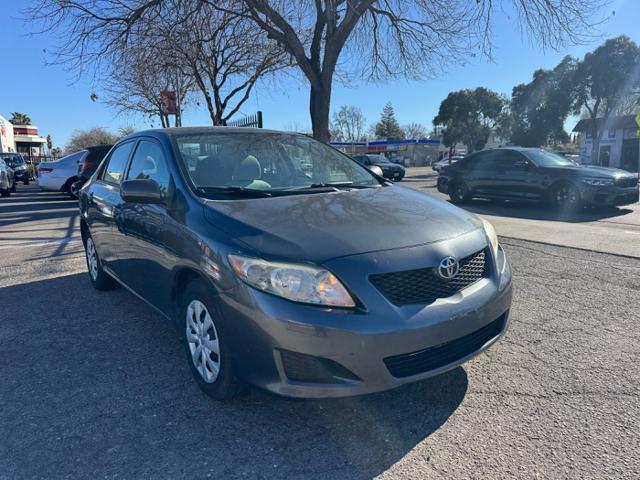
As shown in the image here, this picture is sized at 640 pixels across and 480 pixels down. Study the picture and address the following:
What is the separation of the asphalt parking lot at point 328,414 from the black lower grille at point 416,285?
28.6 inches

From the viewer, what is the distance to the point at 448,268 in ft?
8.04

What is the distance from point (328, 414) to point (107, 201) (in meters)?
3.00

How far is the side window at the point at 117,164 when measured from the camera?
13.9 feet

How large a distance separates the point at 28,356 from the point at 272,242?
244cm

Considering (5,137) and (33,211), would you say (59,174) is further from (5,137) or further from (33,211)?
(5,137)

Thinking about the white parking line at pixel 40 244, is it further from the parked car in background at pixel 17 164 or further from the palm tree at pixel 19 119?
the palm tree at pixel 19 119

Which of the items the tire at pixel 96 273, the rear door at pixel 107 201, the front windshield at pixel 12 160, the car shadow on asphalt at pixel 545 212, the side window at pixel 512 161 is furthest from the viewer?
the front windshield at pixel 12 160

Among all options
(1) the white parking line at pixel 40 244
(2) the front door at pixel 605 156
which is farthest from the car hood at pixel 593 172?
(2) the front door at pixel 605 156

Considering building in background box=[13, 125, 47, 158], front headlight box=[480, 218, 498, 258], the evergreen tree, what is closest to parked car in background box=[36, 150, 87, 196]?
front headlight box=[480, 218, 498, 258]

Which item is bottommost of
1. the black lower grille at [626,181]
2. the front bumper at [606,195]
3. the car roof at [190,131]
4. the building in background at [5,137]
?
the front bumper at [606,195]

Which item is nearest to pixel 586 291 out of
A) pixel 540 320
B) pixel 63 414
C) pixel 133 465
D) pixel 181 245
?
pixel 540 320

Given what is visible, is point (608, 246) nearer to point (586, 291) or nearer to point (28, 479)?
point (586, 291)

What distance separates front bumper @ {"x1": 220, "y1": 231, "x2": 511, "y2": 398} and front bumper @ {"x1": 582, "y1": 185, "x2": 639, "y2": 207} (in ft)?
29.5

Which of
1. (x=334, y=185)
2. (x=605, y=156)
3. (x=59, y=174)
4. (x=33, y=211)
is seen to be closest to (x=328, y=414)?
(x=334, y=185)
